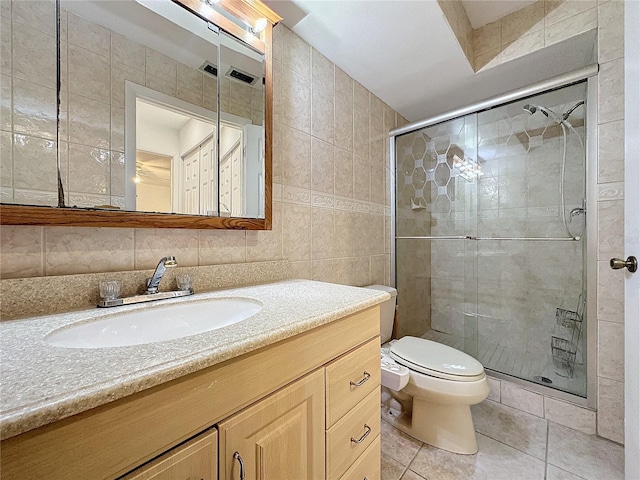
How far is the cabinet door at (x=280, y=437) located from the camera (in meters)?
0.52

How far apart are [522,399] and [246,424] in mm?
1801

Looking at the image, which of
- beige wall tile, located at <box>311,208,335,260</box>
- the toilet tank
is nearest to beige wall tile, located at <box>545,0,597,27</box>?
beige wall tile, located at <box>311,208,335,260</box>

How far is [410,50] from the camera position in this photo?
1.50 meters

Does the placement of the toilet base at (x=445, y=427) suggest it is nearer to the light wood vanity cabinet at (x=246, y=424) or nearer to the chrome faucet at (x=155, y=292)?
the light wood vanity cabinet at (x=246, y=424)

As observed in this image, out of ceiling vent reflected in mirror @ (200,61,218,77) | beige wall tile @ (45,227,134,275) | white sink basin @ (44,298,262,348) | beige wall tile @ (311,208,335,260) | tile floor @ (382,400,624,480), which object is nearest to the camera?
white sink basin @ (44,298,262,348)

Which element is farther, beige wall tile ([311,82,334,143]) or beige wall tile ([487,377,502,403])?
beige wall tile ([487,377,502,403])

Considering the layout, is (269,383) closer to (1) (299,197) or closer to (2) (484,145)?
(1) (299,197)

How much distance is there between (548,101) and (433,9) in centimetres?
95

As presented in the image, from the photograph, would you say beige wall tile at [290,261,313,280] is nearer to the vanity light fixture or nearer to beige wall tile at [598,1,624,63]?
the vanity light fixture

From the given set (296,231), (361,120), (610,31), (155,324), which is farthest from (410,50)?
(155,324)

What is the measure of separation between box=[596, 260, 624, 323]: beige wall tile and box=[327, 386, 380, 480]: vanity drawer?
1280 mm

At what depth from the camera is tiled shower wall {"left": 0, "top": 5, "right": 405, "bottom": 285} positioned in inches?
29.7

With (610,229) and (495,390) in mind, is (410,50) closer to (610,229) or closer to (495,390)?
(610,229)

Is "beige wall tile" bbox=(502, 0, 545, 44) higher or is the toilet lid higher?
"beige wall tile" bbox=(502, 0, 545, 44)
